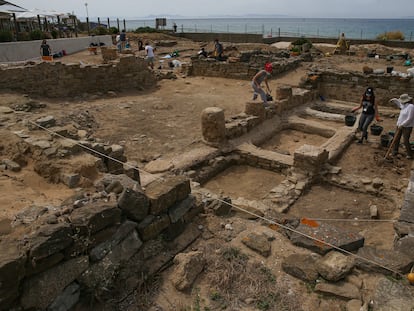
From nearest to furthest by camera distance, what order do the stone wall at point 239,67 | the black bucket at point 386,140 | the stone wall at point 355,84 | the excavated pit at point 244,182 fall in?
the excavated pit at point 244,182 → the black bucket at point 386,140 → the stone wall at point 355,84 → the stone wall at point 239,67

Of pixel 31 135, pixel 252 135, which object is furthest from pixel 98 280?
pixel 252 135

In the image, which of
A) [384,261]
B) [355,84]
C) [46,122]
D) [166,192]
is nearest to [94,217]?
[166,192]

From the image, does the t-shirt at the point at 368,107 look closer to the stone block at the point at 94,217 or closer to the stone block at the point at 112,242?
the stone block at the point at 112,242

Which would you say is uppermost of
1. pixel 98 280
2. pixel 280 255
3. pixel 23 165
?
pixel 23 165

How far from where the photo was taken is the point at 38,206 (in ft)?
13.6

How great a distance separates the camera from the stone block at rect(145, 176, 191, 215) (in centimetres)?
463

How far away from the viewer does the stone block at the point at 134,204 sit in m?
4.26

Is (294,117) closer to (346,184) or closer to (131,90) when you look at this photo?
(346,184)

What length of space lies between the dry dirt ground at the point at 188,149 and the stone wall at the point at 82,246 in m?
0.48

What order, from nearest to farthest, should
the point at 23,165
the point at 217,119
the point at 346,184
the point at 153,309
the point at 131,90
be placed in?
1. the point at 153,309
2. the point at 23,165
3. the point at 346,184
4. the point at 217,119
5. the point at 131,90

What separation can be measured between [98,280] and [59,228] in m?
0.76

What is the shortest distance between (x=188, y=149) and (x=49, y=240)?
20.6 ft

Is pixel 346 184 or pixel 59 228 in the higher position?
pixel 59 228

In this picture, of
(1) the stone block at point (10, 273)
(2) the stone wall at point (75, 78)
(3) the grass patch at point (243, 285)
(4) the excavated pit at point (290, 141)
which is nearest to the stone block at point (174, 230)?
(3) the grass patch at point (243, 285)
